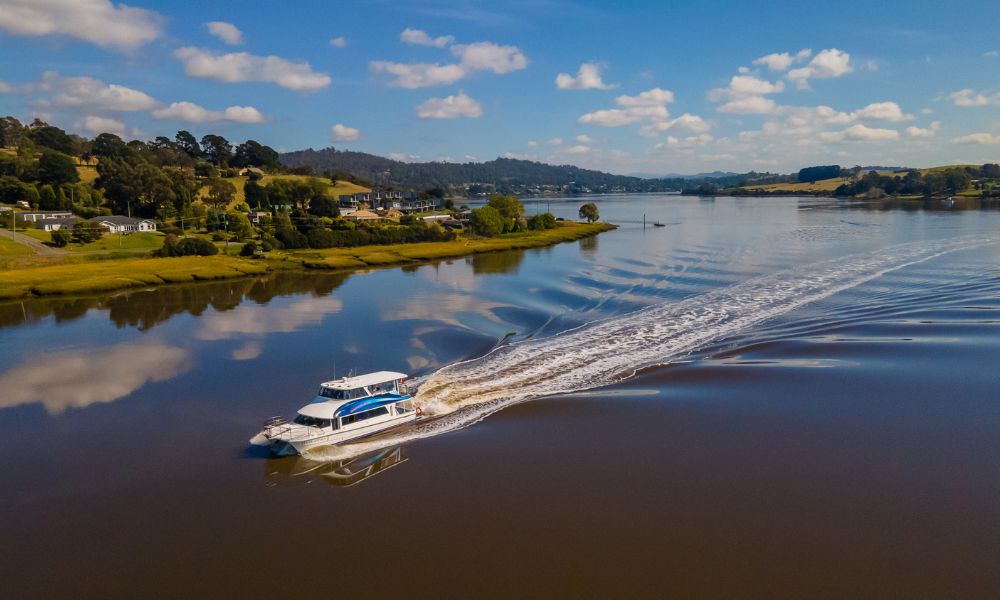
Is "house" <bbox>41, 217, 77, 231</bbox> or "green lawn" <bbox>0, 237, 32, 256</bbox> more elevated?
"house" <bbox>41, 217, 77, 231</bbox>

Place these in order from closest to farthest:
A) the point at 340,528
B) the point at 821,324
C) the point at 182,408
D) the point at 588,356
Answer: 1. the point at 340,528
2. the point at 182,408
3. the point at 588,356
4. the point at 821,324

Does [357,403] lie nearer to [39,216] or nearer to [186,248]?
[186,248]

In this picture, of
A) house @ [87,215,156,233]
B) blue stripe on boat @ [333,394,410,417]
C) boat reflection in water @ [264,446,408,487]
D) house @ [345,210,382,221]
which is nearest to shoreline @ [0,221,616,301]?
house @ [87,215,156,233]

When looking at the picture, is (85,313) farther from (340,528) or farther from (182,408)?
(340,528)

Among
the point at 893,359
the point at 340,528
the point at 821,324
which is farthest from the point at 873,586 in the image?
the point at 821,324

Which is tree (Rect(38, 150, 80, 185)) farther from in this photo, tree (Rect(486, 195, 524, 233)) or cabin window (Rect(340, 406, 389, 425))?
cabin window (Rect(340, 406, 389, 425))
